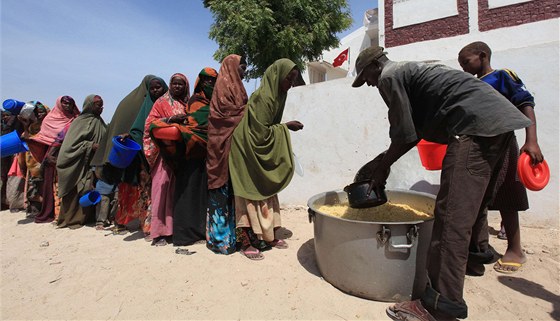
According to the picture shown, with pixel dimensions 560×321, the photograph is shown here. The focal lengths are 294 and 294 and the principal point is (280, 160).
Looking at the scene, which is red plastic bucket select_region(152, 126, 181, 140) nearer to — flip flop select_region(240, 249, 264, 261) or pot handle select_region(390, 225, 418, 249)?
flip flop select_region(240, 249, 264, 261)

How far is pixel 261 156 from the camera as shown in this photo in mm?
2736

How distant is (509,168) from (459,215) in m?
1.13

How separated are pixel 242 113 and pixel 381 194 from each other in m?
1.57

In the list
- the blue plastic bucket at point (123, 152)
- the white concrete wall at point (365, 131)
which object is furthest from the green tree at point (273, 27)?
the blue plastic bucket at point (123, 152)

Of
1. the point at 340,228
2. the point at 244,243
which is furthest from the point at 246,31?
the point at 340,228

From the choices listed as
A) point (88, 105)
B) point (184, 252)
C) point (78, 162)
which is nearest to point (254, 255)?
point (184, 252)

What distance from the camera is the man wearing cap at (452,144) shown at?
1.66 m

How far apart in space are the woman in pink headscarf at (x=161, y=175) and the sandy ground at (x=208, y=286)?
0.22 meters

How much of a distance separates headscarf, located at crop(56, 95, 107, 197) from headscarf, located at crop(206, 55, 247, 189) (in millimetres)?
2302

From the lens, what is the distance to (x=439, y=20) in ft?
37.0

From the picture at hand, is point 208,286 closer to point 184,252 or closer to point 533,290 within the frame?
point 184,252

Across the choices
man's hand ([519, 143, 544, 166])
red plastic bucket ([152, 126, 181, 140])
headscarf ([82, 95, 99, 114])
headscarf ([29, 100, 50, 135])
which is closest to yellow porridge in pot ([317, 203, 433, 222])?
man's hand ([519, 143, 544, 166])

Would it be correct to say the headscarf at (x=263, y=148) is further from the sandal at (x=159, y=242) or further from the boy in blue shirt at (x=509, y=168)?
the boy in blue shirt at (x=509, y=168)

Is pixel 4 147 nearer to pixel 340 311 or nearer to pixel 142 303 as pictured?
pixel 142 303
